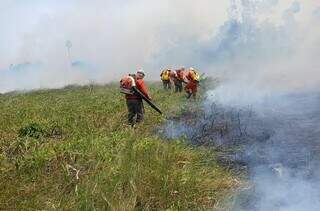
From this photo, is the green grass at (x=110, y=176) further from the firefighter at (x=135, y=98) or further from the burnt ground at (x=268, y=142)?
the firefighter at (x=135, y=98)

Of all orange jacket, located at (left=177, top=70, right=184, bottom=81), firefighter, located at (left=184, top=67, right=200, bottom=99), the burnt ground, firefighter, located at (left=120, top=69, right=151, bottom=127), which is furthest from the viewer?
orange jacket, located at (left=177, top=70, right=184, bottom=81)

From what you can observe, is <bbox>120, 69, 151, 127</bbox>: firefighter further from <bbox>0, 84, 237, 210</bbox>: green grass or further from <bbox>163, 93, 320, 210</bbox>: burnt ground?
<bbox>0, 84, 237, 210</bbox>: green grass

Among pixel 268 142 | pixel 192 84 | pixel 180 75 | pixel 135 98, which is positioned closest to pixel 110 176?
pixel 268 142

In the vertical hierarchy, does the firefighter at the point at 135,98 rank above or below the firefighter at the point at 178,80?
above

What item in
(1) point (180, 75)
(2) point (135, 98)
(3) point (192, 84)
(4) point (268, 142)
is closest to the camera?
(4) point (268, 142)

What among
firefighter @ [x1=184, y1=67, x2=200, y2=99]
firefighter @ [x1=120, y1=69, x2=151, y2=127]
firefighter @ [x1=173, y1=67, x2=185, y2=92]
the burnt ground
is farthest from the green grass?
firefighter @ [x1=173, y1=67, x2=185, y2=92]

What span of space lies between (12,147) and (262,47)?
3086 centimetres

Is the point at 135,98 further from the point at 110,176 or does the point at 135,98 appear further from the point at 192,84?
the point at 192,84

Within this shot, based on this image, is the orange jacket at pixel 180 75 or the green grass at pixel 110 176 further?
the orange jacket at pixel 180 75

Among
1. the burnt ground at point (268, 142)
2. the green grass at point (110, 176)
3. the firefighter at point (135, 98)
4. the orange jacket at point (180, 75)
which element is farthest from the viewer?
the orange jacket at point (180, 75)

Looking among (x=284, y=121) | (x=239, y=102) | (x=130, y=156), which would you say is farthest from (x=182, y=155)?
(x=239, y=102)

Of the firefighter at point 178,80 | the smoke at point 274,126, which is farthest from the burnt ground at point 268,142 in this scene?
the firefighter at point 178,80

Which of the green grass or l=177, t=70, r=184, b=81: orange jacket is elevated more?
the green grass

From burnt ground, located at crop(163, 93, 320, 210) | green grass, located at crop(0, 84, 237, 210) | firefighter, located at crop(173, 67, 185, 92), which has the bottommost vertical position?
firefighter, located at crop(173, 67, 185, 92)
